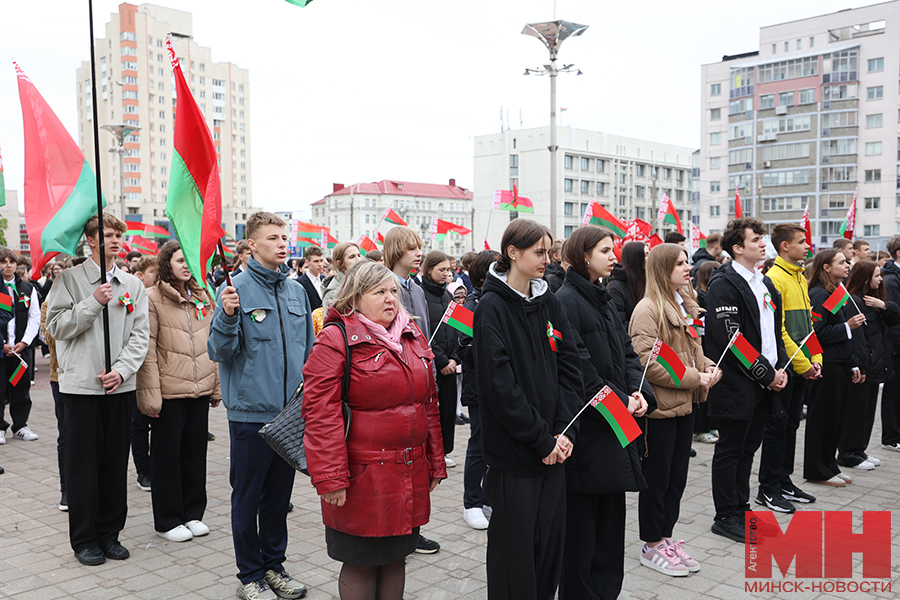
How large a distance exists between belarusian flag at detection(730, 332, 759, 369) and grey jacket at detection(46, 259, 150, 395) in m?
4.40

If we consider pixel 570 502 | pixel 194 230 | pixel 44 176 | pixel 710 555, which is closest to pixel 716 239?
pixel 710 555

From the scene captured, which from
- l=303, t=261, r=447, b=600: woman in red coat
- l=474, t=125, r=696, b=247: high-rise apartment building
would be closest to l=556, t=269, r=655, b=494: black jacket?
l=303, t=261, r=447, b=600: woman in red coat

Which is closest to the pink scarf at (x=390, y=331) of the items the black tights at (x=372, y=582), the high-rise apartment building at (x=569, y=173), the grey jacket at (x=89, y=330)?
the black tights at (x=372, y=582)

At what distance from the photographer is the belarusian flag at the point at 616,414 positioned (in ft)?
12.7

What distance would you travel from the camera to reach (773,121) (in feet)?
220

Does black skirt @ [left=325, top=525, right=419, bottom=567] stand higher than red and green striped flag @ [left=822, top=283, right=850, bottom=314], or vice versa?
red and green striped flag @ [left=822, top=283, right=850, bottom=314]

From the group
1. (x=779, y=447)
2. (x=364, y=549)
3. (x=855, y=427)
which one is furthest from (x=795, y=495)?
(x=364, y=549)

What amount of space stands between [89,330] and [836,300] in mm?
6578

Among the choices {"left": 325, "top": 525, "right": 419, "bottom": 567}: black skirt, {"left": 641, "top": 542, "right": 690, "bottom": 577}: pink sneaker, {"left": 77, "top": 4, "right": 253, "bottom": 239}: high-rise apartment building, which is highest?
{"left": 77, "top": 4, "right": 253, "bottom": 239}: high-rise apartment building

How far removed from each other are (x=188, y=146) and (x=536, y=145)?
9032 centimetres

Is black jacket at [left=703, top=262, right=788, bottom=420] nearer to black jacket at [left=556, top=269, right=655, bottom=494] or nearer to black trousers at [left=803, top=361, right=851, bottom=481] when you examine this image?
black jacket at [left=556, top=269, right=655, bottom=494]

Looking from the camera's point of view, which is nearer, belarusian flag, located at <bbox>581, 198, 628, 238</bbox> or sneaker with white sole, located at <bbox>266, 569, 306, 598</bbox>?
sneaker with white sole, located at <bbox>266, 569, 306, 598</bbox>

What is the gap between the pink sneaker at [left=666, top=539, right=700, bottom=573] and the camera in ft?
16.3

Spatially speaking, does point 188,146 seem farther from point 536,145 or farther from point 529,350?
point 536,145
